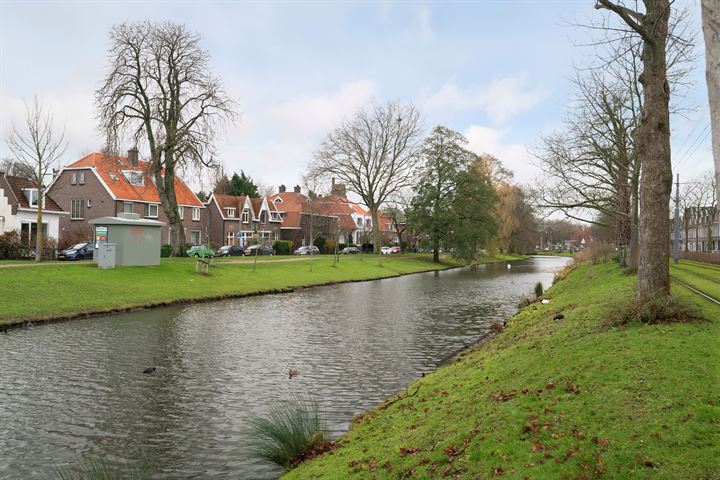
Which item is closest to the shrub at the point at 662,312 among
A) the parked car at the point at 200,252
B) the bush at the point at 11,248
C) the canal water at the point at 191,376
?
the canal water at the point at 191,376

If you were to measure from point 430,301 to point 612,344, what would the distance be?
62.8 feet

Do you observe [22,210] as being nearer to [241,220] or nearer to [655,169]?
[241,220]

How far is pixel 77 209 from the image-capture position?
189ft

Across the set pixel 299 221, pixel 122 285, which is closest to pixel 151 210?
pixel 299 221

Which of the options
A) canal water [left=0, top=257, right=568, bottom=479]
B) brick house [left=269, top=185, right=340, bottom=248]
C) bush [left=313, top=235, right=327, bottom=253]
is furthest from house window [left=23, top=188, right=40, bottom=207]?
bush [left=313, top=235, right=327, bottom=253]

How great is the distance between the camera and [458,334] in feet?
58.5

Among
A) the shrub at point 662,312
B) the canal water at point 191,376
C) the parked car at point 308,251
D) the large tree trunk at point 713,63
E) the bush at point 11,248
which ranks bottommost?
the canal water at point 191,376

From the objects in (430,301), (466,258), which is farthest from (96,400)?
(466,258)

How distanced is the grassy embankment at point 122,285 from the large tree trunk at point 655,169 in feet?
61.4

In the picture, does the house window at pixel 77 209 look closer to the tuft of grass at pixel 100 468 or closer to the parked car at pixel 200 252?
the parked car at pixel 200 252

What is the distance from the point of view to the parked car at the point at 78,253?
39.3m

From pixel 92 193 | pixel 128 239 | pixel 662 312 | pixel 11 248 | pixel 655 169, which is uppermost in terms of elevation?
pixel 92 193

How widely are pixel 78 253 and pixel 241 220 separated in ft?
132

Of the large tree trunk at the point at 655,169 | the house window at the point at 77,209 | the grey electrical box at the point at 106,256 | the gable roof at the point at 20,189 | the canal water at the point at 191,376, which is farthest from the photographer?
the house window at the point at 77,209
